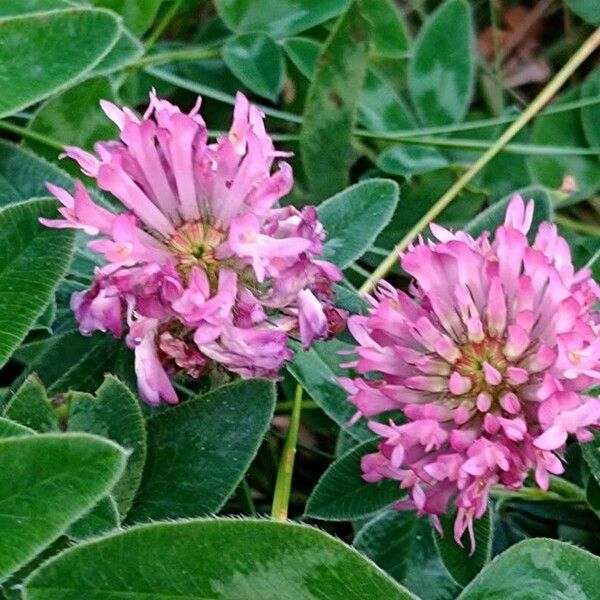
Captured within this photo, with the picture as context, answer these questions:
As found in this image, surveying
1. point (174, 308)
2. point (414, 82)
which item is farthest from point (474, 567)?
point (414, 82)

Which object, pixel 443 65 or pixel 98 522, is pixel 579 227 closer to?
pixel 443 65

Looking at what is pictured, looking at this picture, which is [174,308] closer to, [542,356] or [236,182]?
[236,182]

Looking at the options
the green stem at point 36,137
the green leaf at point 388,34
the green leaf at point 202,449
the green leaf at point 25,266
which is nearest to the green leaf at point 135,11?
the green stem at point 36,137

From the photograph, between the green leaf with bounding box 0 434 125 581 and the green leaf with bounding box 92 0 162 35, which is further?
the green leaf with bounding box 92 0 162 35

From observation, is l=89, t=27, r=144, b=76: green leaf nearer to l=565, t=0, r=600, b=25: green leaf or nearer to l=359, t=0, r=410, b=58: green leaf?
l=359, t=0, r=410, b=58: green leaf

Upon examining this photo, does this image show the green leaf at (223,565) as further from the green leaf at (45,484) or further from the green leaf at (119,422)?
the green leaf at (119,422)

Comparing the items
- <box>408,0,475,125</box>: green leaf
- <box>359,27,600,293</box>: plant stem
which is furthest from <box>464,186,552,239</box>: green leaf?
<box>408,0,475,125</box>: green leaf
